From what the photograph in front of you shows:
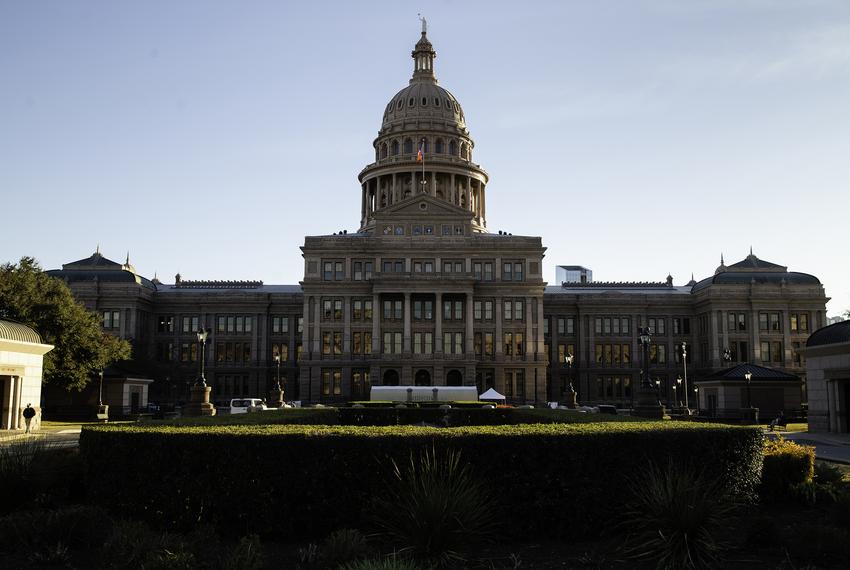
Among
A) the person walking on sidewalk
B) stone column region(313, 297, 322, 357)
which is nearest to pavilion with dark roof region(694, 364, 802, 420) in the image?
stone column region(313, 297, 322, 357)

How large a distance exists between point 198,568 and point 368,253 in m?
84.2

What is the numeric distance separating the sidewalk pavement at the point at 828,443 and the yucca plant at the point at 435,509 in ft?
58.1

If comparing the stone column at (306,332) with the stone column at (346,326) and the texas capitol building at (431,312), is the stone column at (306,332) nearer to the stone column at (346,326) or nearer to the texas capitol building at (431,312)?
the texas capitol building at (431,312)

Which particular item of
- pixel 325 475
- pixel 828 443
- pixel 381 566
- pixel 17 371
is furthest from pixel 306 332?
pixel 381 566

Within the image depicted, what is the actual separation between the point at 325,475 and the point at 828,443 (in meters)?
33.6

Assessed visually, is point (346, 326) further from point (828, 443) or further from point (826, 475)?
point (826, 475)

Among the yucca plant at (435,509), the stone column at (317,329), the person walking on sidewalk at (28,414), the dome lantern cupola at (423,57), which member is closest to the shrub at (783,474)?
the yucca plant at (435,509)

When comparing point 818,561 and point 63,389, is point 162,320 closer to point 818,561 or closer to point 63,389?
point 63,389

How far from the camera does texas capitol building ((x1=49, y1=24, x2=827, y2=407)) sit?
9475cm

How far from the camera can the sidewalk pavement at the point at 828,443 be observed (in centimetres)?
3160

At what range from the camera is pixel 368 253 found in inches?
3804

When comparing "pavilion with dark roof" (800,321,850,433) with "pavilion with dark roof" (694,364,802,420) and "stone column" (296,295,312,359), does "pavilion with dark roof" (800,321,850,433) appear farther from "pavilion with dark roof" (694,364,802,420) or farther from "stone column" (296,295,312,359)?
"stone column" (296,295,312,359)

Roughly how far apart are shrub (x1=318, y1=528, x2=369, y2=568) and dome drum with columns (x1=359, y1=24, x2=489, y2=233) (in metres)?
104

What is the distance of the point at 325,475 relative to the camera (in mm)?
15531
